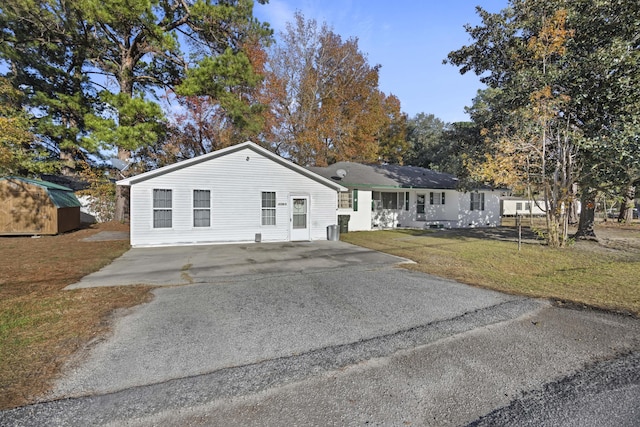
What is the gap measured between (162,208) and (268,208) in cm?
410

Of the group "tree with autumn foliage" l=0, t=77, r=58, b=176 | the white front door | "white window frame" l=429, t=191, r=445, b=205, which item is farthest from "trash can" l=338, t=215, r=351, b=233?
"tree with autumn foliage" l=0, t=77, r=58, b=176

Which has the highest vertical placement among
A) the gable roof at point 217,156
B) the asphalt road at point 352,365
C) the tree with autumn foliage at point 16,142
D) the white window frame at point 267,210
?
the tree with autumn foliage at point 16,142

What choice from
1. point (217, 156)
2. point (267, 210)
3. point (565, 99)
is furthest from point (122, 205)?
point (565, 99)

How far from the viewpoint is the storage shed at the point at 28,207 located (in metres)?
13.7

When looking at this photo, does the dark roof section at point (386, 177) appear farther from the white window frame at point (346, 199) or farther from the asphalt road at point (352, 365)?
the asphalt road at point (352, 365)

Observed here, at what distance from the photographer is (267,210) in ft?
44.7

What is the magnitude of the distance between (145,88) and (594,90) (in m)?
25.2

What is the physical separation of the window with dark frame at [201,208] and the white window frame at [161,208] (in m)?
0.86

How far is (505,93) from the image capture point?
1222cm

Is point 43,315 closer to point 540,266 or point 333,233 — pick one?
point 333,233

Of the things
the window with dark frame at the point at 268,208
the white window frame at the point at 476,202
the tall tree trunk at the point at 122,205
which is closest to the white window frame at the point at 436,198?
the white window frame at the point at 476,202

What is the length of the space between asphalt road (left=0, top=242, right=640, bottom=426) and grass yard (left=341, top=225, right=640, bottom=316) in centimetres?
107

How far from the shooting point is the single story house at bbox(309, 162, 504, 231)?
58.7ft

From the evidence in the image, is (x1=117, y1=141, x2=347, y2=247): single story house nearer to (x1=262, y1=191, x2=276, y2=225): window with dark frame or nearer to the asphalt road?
(x1=262, y1=191, x2=276, y2=225): window with dark frame
